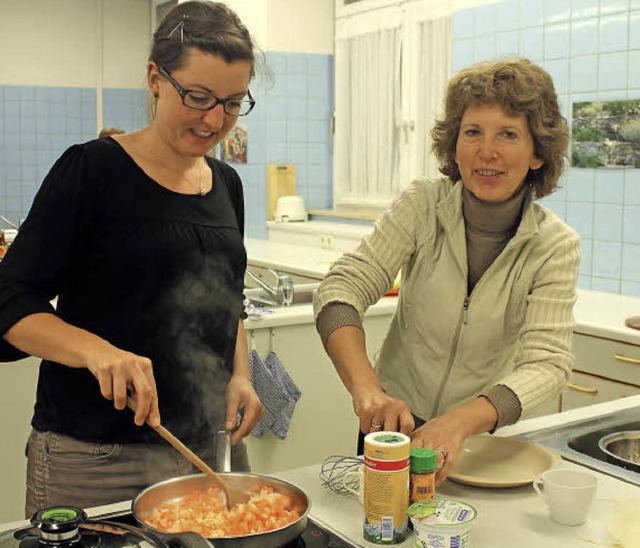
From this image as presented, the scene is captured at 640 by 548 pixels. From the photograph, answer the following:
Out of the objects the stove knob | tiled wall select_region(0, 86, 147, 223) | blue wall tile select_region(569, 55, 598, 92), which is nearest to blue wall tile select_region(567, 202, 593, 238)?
blue wall tile select_region(569, 55, 598, 92)

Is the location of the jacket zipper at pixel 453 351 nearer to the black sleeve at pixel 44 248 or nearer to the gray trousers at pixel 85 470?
the gray trousers at pixel 85 470

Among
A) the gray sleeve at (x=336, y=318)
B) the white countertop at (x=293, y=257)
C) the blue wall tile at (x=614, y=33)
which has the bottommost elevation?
the white countertop at (x=293, y=257)

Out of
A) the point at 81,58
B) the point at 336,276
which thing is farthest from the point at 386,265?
the point at 81,58

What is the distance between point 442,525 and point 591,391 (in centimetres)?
214

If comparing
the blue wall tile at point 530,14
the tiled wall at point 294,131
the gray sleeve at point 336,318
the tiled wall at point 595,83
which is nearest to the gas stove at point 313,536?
the gray sleeve at point 336,318

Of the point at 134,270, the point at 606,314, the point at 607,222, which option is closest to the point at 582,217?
the point at 607,222

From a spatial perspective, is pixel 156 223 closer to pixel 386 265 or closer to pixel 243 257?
pixel 243 257

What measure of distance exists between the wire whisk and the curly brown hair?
0.76 m

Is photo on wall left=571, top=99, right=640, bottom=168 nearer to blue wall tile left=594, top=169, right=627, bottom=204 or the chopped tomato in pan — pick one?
blue wall tile left=594, top=169, right=627, bottom=204

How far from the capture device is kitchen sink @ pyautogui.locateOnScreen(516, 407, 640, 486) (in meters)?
1.71

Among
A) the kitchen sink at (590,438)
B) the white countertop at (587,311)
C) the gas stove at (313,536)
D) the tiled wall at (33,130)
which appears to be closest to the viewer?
the gas stove at (313,536)

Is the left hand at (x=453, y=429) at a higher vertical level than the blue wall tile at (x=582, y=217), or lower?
lower

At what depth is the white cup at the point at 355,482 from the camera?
153cm

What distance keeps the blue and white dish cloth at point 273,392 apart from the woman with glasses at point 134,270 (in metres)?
1.46
